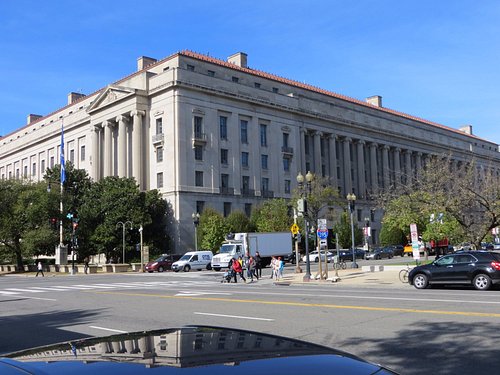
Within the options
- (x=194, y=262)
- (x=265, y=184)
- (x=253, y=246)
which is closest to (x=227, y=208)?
(x=265, y=184)

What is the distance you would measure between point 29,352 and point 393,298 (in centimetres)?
1610

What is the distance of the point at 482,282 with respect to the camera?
21172 mm

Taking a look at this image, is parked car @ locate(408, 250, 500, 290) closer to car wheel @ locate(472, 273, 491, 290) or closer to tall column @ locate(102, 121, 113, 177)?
car wheel @ locate(472, 273, 491, 290)

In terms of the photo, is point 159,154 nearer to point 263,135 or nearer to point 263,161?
point 263,161

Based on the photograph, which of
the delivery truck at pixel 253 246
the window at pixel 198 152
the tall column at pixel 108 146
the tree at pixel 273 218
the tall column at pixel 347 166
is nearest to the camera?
the delivery truck at pixel 253 246

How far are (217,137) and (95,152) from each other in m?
22.9

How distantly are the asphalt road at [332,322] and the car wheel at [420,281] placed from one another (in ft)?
14.8

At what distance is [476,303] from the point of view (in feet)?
50.5

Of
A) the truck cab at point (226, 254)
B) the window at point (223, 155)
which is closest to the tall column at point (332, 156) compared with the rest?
the window at point (223, 155)

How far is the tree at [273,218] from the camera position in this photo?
6475cm

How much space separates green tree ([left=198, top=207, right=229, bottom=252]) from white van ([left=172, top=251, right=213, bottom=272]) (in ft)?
28.1

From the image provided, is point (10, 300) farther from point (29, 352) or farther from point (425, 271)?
point (29, 352)

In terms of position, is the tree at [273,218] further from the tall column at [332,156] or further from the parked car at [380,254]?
the tall column at [332,156]

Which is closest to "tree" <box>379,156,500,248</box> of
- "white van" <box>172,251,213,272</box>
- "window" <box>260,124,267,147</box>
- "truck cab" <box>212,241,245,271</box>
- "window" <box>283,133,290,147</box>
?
"truck cab" <box>212,241,245,271</box>
